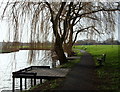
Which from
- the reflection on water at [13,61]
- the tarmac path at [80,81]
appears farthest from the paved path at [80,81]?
the reflection on water at [13,61]

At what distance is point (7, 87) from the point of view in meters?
9.65

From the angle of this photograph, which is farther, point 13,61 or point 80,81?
point 80,81

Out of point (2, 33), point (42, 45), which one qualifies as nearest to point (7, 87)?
point (42, 45)

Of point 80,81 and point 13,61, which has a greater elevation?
point 13,61

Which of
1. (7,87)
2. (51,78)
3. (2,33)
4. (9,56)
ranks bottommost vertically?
(7,87)

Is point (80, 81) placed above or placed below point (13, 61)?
below

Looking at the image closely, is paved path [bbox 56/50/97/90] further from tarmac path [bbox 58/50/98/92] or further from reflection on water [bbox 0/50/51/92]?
reflection on water [bbox 0/50/51/92]

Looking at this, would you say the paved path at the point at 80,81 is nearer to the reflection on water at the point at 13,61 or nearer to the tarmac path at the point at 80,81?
the tarmac path at the point at 80,81

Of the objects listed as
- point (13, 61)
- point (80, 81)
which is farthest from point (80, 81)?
point (13, 61)

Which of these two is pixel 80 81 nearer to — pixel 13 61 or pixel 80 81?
pixel 80 81

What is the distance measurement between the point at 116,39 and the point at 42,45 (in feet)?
14.9

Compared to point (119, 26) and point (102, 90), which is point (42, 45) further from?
point (119, 26)

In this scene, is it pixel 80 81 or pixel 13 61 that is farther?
pixel 80 81

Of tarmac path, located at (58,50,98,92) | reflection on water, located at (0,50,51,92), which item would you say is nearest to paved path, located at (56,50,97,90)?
tarmac path, located at (58,50,98,92)
